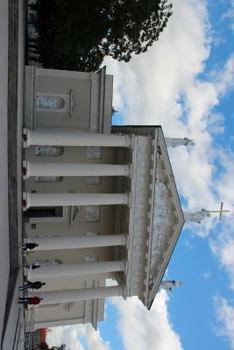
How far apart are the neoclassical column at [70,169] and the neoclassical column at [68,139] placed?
1.20 metres

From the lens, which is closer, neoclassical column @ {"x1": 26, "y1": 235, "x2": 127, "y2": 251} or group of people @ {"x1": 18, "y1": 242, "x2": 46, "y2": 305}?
group of people @ {"x1": 18, "y1": 242, "x2": 46, "y2": 305}

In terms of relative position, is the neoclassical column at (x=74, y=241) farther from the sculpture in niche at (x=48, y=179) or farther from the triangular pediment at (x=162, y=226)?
the sculpture in niche at (x=48, y=179)

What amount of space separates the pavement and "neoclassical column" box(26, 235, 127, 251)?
405cm

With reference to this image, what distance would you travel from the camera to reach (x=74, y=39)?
1169 inches

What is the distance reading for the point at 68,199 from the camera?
26.4m

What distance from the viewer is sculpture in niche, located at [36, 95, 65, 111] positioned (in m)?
28.3

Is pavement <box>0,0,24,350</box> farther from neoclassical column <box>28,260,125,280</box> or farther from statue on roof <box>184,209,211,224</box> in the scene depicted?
statue on roof <box>184,209,211,224</box>

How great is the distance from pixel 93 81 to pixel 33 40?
43.5ft

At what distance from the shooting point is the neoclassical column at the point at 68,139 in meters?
25.0

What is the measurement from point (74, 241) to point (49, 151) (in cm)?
600

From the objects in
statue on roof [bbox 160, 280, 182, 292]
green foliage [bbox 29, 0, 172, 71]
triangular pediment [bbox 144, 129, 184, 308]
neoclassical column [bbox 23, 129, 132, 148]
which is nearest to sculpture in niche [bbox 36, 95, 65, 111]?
neoclassical column [bbox 23, 129, 132, 148]

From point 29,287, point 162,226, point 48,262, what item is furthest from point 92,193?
point 29,287

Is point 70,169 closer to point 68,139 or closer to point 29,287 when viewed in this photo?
point 68,139

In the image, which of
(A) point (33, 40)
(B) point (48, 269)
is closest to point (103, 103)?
(B) point (48, 269)
